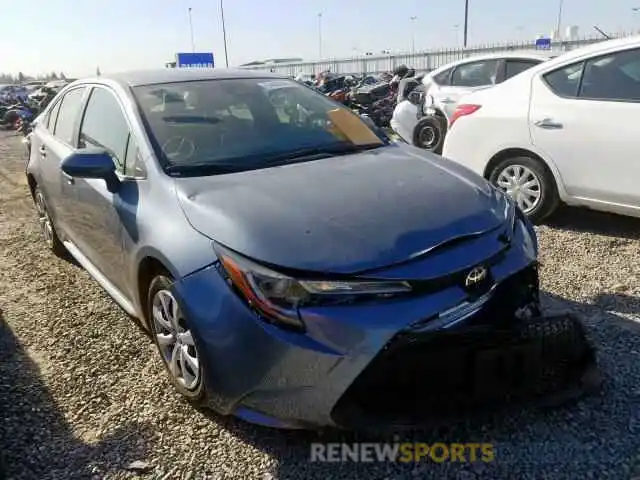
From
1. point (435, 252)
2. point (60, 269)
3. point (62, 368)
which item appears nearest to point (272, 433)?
point (435, 252)

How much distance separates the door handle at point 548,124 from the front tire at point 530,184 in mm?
291

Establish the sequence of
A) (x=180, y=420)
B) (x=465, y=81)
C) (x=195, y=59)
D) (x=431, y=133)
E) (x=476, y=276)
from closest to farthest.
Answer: (x=476, y=276) < (x=180, y=420) < (x=431, y=133) < (x=465, y=81) < (x=195, y=59)

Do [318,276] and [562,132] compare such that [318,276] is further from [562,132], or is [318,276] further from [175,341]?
[562,132]

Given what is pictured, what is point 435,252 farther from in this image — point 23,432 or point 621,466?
point 23,432

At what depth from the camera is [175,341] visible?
8.55 feet

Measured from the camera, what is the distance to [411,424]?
2102 mm

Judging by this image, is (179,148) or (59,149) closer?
(179,148)

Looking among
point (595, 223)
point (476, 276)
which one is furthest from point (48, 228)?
point (595, 223)

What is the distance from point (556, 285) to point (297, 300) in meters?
2.34

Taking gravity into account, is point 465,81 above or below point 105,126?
below

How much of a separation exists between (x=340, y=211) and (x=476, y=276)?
61 centimetres

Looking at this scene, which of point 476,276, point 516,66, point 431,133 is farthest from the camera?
point 431,133

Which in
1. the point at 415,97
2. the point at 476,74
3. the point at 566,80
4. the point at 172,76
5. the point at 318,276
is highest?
the point at 172,76

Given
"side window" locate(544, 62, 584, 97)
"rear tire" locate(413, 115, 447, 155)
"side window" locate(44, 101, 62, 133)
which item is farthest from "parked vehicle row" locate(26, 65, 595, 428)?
"rear tire" locate(413, 115, 447, 155)
